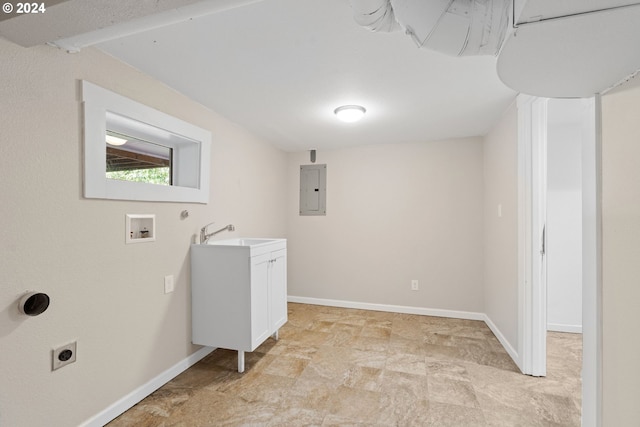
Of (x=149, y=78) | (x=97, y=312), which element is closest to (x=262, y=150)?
(x=149, y=78)

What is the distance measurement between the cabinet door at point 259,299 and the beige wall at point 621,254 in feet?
6.32

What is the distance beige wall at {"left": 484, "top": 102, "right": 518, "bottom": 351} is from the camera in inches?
93.3

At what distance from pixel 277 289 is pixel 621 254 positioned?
7.33ft

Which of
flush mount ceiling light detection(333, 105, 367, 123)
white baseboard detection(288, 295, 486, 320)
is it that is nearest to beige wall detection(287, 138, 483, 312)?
white baseboard detection(288, 295, 486, 320)

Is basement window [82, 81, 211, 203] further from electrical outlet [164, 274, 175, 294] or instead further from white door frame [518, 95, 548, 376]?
white door frame [518, 95, 548, 376]

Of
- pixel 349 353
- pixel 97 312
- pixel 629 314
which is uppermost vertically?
pixel 629 314

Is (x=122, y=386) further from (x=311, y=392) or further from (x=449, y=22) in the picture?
(x=449, y=22)

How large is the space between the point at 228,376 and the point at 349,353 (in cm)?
101

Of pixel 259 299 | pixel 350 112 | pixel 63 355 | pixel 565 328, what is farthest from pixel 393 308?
pixel 63 355

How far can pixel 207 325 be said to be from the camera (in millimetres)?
2252

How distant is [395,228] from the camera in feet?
11.9

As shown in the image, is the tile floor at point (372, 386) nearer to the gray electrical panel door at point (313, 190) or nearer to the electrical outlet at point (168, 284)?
the electrical outlet at point (168, 284)

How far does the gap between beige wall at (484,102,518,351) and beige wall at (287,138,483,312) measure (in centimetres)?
20

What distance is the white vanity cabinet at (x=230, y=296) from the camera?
7.11 ft
